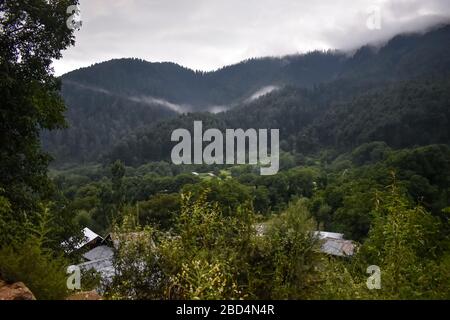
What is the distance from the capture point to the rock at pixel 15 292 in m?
4.52

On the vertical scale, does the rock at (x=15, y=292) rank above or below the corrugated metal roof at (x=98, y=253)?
above

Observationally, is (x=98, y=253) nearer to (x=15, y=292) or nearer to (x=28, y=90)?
(x=28, y=90)

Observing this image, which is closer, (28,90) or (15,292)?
(15,292)

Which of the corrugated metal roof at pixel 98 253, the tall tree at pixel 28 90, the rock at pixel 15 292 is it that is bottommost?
the corrugated metal roof at pixel 98 253

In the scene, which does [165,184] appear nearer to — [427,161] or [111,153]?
[427,161]

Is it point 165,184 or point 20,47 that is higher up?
point 20,47

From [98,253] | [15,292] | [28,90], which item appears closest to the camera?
[15,292]

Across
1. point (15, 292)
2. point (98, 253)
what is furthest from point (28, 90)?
point (98, 253)

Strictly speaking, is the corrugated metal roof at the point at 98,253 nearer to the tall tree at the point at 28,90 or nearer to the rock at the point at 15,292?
the tall tree at the point at 28,90

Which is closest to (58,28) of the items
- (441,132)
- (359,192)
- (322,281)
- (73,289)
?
(73,289)

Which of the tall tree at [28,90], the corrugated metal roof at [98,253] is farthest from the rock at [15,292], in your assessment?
the corrugated metal roof at [98,253]

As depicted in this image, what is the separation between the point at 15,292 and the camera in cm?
465

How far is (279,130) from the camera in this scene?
16338 centimetres

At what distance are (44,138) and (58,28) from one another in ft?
611
